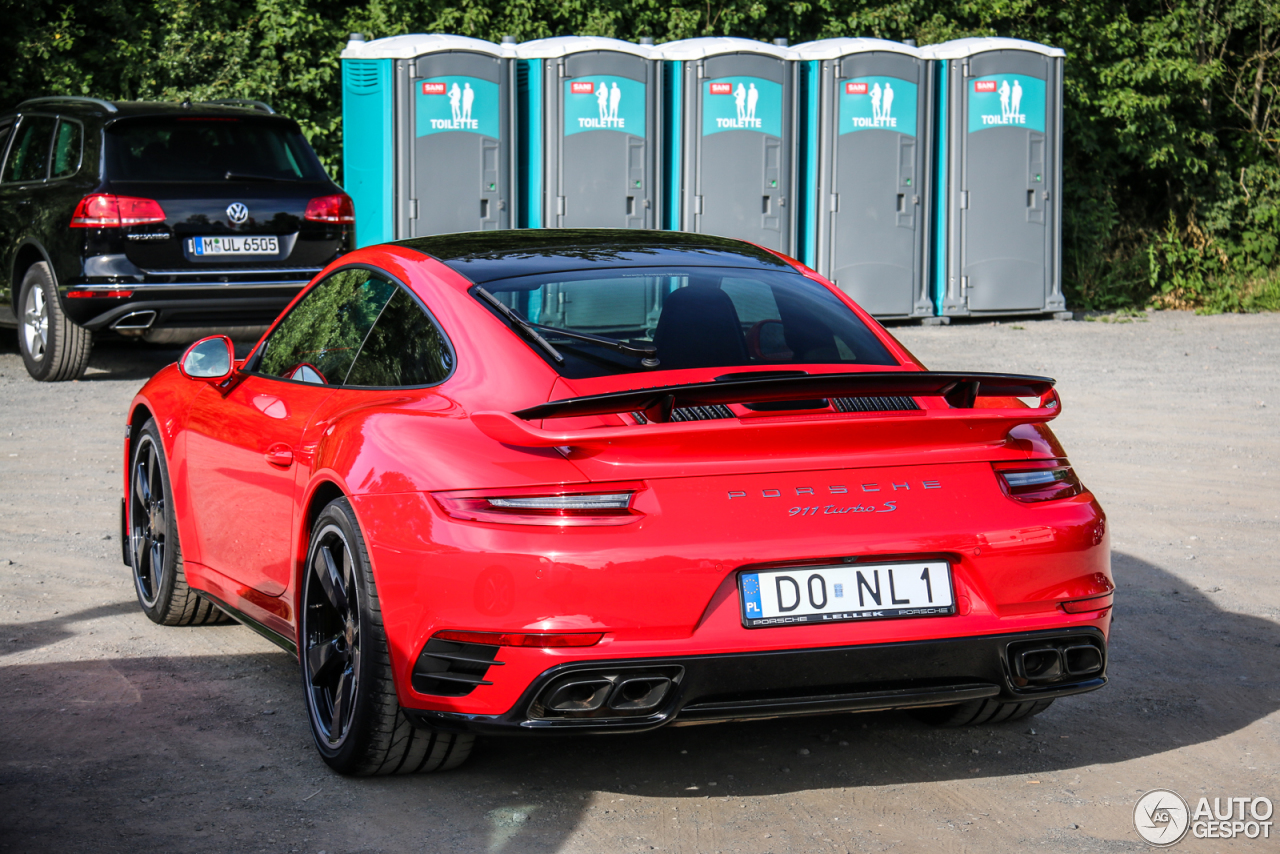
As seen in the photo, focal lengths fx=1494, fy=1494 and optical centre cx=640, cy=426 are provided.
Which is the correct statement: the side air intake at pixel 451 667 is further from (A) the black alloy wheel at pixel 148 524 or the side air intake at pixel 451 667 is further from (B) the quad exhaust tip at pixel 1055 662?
(A) the black alloy wheel at pixel 148 524

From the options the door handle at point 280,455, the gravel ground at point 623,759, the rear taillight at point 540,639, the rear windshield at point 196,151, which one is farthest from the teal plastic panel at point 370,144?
the rear taillight at point 540,639

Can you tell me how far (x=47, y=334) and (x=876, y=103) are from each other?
875 cm

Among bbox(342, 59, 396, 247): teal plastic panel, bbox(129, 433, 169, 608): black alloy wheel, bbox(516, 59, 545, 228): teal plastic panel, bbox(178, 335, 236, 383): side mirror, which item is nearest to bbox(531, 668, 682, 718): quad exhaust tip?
bbox(178, 335, 236, 383): side mirror

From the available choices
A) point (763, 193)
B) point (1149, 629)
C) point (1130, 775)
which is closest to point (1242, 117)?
point (763, 193)

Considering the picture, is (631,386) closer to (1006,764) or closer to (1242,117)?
(1006,764)

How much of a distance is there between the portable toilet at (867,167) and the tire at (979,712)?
11.7m

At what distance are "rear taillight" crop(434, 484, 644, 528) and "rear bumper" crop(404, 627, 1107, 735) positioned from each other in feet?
0.99

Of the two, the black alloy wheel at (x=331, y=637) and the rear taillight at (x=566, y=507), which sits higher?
the rear taillight at (x=566, y=507)

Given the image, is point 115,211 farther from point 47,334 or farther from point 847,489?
point 847,489

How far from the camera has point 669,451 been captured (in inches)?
126

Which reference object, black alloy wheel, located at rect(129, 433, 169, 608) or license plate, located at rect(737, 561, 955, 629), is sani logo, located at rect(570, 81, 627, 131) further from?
license plate, located at rect(737, 561, 955, 629)

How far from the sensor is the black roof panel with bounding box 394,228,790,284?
4.05 m

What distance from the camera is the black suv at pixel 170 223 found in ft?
33.7

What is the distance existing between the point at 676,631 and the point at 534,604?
30cm
